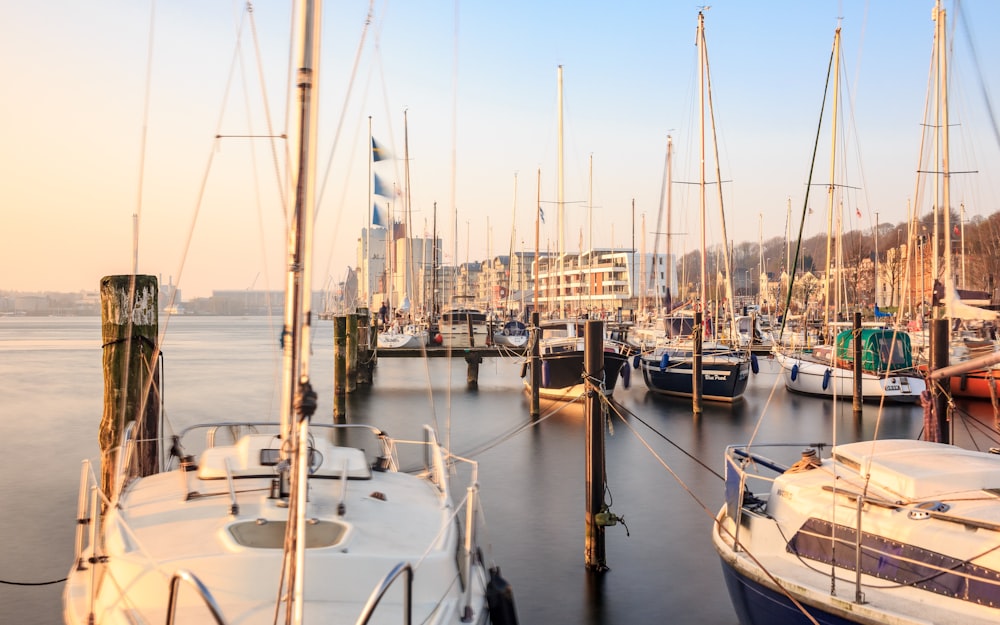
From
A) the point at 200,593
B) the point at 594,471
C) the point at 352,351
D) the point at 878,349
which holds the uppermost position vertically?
the point at 878,349

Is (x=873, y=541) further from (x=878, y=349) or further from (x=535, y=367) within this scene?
(x=878, y=349)

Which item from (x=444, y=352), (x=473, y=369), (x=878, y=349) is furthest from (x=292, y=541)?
(x=473, y=369)

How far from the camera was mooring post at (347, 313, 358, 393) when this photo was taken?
34312 millimetres

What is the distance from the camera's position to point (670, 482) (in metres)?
19.3

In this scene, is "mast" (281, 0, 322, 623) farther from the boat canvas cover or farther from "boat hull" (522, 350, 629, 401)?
the boat canvas cover

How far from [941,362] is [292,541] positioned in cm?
1470

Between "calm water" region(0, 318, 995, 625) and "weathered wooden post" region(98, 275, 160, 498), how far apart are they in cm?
256

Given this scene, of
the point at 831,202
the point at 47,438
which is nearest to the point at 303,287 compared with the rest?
the point at 47,438

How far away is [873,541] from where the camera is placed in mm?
7895

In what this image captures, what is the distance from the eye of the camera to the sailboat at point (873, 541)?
7145 mm

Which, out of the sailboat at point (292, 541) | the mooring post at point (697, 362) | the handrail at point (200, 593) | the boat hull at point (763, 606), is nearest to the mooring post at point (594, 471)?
the boat hull at point (763, 606)

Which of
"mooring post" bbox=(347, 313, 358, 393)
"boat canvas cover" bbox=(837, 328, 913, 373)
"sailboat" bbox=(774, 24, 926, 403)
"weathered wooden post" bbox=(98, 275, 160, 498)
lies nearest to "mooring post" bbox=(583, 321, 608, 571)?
"weathered wooden post" bbox=(98, 275, 160, 498)

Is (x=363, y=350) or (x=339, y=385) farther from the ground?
(x=363, y=350)

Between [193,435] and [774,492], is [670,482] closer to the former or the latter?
[774,492]
